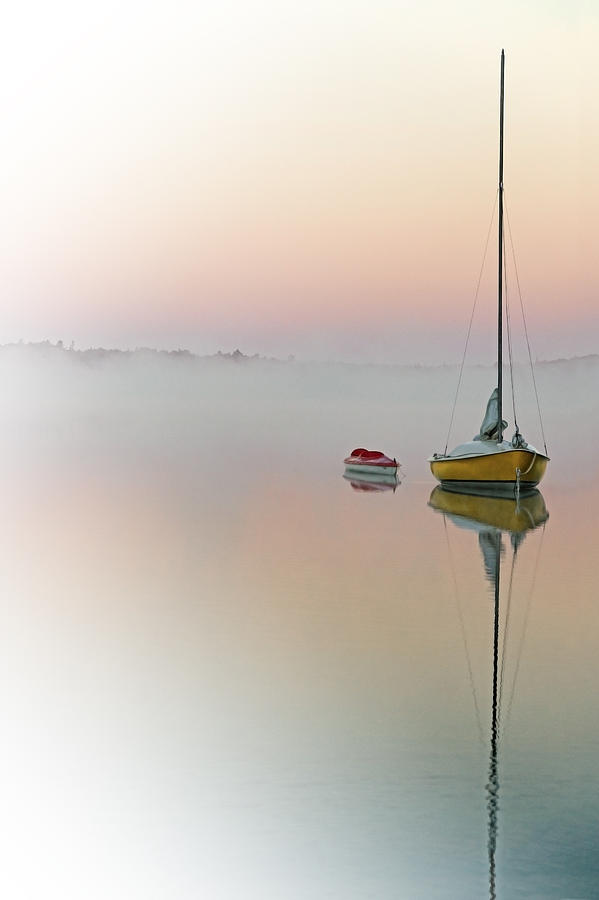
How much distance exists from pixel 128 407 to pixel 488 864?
291 feet

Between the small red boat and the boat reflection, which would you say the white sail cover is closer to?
the boat reflection

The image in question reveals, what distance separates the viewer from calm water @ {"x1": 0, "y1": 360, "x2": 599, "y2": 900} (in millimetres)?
5270

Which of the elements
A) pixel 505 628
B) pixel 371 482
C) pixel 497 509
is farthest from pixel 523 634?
pixel 371 482

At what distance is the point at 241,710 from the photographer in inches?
305

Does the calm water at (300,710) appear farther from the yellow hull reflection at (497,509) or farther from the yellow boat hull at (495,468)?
the yellow boat hull at (495,468)

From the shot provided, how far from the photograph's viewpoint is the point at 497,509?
20641mm

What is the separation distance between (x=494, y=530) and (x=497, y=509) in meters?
3.16

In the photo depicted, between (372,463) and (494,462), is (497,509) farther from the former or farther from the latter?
(372,463)

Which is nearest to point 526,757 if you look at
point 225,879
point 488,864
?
point 488,864

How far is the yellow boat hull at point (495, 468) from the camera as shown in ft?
72.3

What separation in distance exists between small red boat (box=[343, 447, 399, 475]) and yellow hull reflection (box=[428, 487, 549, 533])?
167 inches

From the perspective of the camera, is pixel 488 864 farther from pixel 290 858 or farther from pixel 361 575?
pixel 361 575

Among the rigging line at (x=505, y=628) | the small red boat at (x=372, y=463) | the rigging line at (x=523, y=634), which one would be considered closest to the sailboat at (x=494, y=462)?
the small red boat at (x=372, y=463)

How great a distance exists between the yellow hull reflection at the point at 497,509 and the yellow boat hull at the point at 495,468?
1.00 feet
